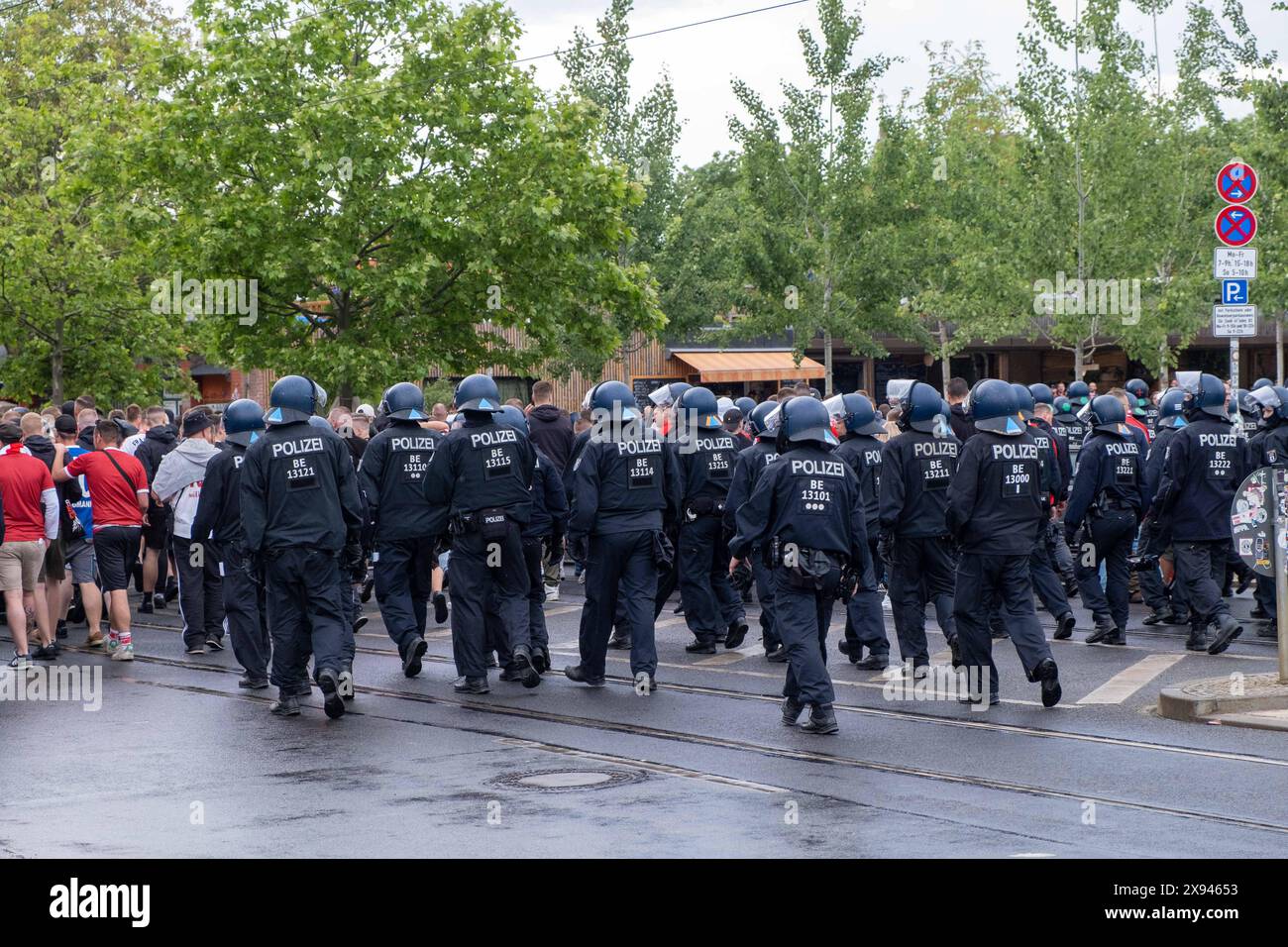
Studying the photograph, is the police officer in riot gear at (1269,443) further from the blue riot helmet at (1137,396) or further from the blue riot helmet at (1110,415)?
the blue riot helmet at (1137,396)

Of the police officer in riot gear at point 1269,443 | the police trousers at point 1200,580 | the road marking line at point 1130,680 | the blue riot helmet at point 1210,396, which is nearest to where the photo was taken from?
the road marking line at point 1130,680

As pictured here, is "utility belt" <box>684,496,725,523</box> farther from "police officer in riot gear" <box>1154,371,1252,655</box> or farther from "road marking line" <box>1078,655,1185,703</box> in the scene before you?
"police officer in riot gear" <box>1154,371,1252,655</box>

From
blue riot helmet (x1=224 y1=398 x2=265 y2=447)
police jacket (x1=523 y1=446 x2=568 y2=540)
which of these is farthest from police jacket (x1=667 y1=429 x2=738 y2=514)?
blue riot helmet (x1=224 y1=398 x2=265 y2=447)

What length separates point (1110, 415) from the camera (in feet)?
43.6

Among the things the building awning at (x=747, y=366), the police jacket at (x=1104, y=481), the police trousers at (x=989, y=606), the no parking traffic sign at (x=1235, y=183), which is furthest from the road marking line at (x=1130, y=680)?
the building awning at (x=747, y=366)

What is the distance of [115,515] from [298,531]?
3711 millimetres

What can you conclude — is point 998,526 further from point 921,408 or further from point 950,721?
point 921,408

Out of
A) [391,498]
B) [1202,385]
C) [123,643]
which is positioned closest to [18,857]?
[391,498]

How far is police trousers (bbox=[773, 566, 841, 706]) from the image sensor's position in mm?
9594

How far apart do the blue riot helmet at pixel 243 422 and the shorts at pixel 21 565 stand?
205 cm

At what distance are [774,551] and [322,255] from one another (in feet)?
54.1

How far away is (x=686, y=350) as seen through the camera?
46.1 meters

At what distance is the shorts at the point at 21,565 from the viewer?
1246 cm

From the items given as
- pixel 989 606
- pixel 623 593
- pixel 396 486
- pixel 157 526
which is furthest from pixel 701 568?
pixel 157 526
